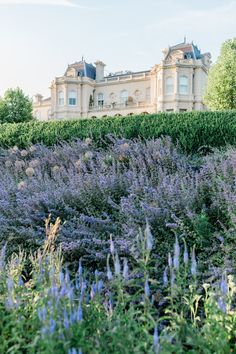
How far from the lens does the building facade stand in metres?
33.0

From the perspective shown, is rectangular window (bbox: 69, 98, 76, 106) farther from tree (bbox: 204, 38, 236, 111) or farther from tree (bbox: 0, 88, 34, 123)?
tree (bbox: 204, 38, 236, 111)

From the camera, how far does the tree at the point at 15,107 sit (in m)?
28.1

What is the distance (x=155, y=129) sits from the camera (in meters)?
7.01

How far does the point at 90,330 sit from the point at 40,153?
17.3 feet

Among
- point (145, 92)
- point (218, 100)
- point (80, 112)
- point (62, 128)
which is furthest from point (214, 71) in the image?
point (80, 112)

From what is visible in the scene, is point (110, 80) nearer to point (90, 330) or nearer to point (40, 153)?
point (40, 153)

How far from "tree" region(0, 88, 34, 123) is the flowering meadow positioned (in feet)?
78.7

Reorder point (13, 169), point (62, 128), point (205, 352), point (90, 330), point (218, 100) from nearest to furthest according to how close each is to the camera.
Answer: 1. point (205, 352)
2. point (90, 330)
3. point (13, 169)
4. point (62, 128)
5. point (218, 100)

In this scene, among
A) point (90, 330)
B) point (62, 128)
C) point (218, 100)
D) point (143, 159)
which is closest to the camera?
point (90, 330)

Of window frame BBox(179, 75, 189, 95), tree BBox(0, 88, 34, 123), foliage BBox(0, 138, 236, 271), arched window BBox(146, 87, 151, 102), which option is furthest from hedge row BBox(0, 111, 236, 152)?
arched window BBox(146, 87, 151, 102)

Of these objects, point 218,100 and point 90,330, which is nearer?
point 90,330

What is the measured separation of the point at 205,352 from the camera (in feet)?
5.77

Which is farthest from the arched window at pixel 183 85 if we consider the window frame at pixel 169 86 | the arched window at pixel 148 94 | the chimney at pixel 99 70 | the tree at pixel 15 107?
the tree at pixel 15 107

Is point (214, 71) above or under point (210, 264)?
above
